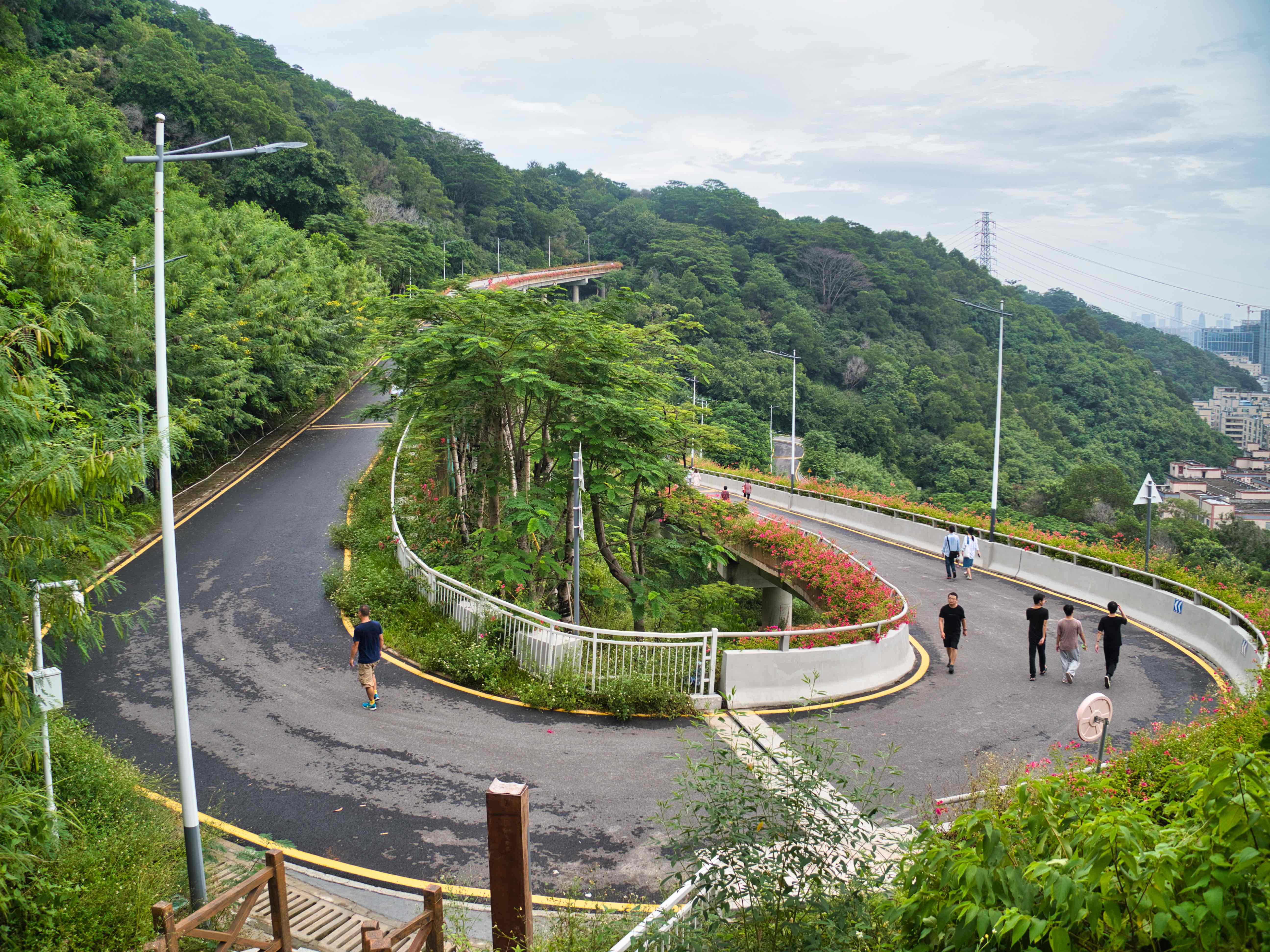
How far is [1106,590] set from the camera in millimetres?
19391

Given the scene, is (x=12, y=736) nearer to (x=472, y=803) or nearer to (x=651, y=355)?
(x=472, y=803)

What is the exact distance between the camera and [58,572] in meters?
6.97

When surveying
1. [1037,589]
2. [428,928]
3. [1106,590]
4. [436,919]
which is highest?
[436,919]

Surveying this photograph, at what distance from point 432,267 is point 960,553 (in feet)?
171

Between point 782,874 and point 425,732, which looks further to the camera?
point 425,732

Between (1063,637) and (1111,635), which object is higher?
(1111,635)

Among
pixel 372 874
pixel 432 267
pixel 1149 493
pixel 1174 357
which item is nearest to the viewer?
pixel 372 874

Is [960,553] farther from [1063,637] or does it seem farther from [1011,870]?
[1011,870]

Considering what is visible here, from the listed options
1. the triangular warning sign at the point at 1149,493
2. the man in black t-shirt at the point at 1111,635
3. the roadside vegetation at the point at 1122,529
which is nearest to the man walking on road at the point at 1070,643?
the man in black t-shirt at the point at 1111,635

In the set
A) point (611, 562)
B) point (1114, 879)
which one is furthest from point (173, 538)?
point (611, 562)

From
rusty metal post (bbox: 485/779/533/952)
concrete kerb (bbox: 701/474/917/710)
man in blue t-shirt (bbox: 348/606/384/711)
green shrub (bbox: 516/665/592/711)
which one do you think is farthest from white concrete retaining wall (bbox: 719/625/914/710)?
rusty metal post (bbox: 485/779/533/952)

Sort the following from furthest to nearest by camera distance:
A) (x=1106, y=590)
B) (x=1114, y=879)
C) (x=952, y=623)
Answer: (x=1106, y=590) → (x=952, y=623) → (x=1114, y=879)

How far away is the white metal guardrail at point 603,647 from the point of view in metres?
12.1

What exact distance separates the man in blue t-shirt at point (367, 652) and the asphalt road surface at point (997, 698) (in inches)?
232
